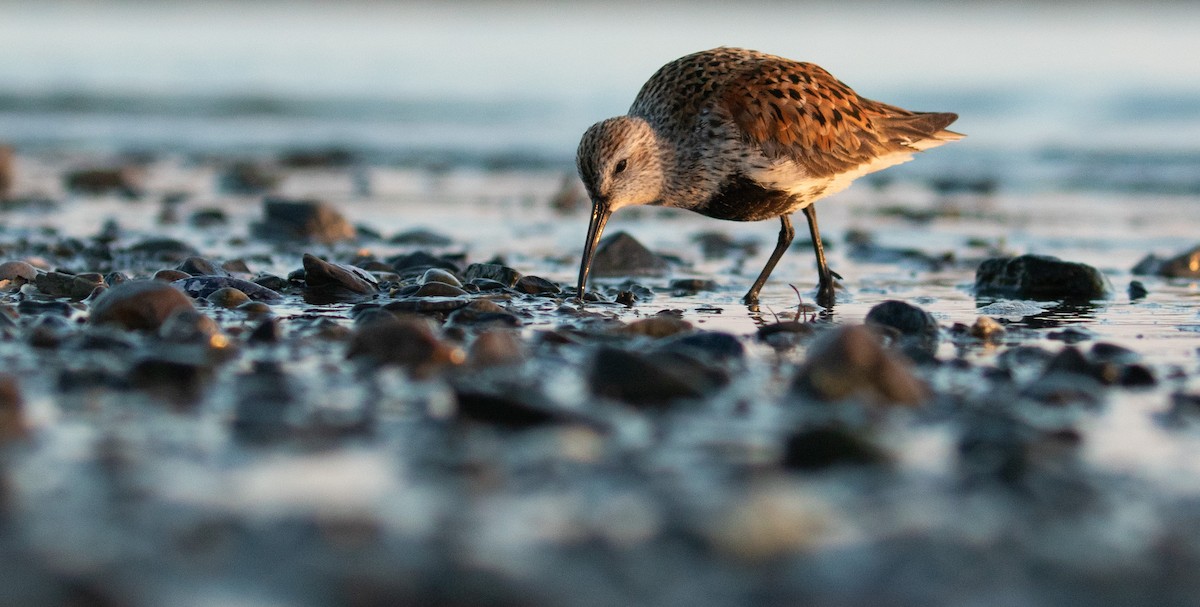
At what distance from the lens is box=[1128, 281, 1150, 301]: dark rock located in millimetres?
6879

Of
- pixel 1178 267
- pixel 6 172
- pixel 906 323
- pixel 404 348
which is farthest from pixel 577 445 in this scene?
pixel 6 172

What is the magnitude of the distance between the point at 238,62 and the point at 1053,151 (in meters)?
17.2

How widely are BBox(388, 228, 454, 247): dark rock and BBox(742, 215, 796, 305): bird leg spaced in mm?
2698

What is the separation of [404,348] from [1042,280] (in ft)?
13.5

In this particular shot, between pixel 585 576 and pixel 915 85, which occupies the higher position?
pixel 915 85

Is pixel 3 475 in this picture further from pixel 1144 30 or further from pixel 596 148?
pixel 1144 30

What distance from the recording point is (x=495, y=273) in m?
6.72

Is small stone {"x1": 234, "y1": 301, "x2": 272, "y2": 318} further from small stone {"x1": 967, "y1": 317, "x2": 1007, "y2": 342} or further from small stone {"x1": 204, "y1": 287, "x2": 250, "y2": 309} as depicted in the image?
small stone {"x1": 967, "y1": 317, "x2": 1007, "y2": 342}

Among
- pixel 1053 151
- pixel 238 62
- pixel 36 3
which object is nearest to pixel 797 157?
pixel 1053 151

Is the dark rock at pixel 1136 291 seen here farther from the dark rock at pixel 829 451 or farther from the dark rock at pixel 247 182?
the dark rock at pixel 247 182

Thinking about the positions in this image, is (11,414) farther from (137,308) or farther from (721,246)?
(721,246)

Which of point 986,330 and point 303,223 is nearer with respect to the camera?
point 986,330

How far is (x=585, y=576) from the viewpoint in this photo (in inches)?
97.0

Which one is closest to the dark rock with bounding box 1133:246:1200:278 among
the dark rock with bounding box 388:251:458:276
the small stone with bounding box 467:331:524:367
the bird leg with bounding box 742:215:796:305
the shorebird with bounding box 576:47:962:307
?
the shorebird with bounding box 576:47:962:307
